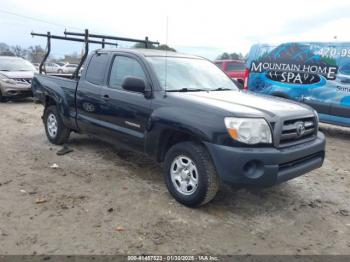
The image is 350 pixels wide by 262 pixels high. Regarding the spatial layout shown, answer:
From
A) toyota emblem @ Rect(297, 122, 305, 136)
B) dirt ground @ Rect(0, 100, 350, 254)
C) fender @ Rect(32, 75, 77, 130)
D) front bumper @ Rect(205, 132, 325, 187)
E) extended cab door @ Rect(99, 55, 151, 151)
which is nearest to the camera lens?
dirt ground @ Rect(0, 100, 350, 254)

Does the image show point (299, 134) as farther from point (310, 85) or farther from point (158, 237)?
point (310, 85)

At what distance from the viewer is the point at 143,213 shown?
12.9ft

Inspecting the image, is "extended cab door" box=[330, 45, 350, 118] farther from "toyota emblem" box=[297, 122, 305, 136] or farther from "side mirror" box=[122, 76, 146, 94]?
"side mirror" box=[122, 76, 146, 94]

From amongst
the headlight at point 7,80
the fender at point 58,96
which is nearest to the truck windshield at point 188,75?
the fender at point 58,96

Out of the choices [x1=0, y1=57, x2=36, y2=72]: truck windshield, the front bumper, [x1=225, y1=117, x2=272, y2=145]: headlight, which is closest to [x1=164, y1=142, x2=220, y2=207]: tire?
the front bumper

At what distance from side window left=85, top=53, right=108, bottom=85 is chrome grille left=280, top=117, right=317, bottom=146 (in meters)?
2.79

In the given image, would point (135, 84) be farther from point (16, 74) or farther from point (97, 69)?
point (16, 74)

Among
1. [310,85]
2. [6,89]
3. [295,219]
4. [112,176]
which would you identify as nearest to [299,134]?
[295,219]

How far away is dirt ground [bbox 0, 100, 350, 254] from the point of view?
332cm

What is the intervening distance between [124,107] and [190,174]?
1361 mm

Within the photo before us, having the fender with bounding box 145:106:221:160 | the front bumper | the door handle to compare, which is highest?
the door handle

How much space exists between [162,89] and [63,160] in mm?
2319

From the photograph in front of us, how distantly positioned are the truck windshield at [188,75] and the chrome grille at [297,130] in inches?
49.8

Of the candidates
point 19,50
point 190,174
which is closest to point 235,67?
point 190,174
